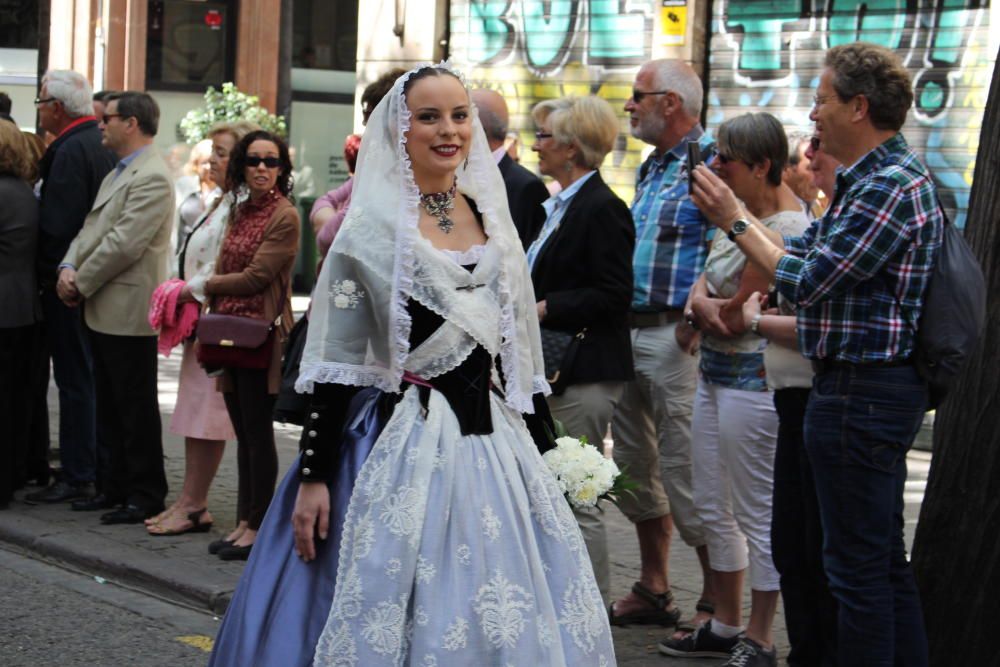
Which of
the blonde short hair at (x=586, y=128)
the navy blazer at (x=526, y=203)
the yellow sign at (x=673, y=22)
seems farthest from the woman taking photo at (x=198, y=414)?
the yellow sign at (x=673, y=22)

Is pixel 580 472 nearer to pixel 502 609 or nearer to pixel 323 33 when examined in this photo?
pixel 502 609

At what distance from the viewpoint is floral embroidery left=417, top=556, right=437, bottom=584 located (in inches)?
148

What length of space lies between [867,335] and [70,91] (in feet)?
18.4

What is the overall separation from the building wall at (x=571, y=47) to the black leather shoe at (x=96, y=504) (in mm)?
5515

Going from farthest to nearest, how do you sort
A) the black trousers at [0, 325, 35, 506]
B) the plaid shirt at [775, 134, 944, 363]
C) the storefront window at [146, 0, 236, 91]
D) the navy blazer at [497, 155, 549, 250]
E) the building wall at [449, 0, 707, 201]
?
the storefront window at [146, 0, 236, 91] < the building wall at [449, 0, 707, 201] < the black trousers at [0, 325, 35, 506] < the navy blazer at [497, 155, 549, 250] < the plaid shirt at [775, 134, 944, 363]

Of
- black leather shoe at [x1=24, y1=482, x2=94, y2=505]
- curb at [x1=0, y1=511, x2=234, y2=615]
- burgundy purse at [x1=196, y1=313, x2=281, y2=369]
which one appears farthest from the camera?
black leather shoe at [x1=24, y1=482, x2=94, y2=505]

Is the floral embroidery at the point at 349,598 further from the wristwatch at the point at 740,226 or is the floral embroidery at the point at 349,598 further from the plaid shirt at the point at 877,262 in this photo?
the wristwatch at the point at 740,226

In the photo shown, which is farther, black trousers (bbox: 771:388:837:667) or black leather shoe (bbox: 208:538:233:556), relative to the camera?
black leather shoe (bbox: 208:538:233:556)

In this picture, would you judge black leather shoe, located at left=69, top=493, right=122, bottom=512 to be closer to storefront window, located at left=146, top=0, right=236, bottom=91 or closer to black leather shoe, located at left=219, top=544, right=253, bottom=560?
black leather shoe, located at left=219, top=544, right=253, bottom=560

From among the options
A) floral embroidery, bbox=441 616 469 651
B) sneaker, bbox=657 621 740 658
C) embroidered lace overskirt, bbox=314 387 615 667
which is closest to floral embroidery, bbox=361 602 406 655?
embroidered lace overskirt, bbox=314 387 615 667

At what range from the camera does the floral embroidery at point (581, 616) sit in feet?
12.8

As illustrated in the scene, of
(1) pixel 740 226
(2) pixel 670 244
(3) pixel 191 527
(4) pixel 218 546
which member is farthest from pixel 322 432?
(3) pixel 191 527

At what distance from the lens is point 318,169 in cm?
2158

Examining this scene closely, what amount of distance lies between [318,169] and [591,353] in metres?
16.2
